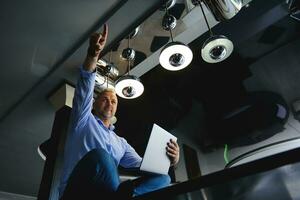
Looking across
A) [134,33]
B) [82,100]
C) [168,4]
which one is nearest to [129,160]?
[82,100]

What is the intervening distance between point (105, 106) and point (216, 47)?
71 centimetres

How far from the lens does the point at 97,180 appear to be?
0.83m

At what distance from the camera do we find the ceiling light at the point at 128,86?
1704 mm

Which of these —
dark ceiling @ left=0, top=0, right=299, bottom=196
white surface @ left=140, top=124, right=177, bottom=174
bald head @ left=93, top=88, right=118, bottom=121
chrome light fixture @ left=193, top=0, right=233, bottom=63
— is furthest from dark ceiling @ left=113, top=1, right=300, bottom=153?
white surface @ left=140, top=124, right=177, bottom=174

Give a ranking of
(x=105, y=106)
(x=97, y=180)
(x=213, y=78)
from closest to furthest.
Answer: (x=97, y=180) < (x=105, y=106) < (x=213, y=78)

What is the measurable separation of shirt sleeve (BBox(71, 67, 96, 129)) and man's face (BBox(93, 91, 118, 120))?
220 mm

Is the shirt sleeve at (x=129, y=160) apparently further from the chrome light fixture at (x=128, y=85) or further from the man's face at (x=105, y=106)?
the chrome light fixture at (x=128, y=85)

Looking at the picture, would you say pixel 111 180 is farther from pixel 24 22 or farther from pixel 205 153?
pixel 205 153

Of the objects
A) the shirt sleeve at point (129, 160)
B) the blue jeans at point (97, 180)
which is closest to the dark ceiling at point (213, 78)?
the shirt sleeve at point (129, 160)

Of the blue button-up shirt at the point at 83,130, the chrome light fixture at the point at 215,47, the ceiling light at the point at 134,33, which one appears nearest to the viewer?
the blue button-up shirt at the point at 83,130

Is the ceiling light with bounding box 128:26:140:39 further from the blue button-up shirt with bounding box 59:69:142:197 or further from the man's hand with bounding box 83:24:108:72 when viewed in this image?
the blue button-up shirt with bounding box 59:69:142:197

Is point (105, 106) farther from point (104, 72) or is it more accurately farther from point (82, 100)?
point (104, 72)

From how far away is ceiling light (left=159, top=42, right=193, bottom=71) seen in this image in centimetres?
149

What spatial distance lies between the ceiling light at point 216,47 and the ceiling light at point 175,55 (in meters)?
0.09
